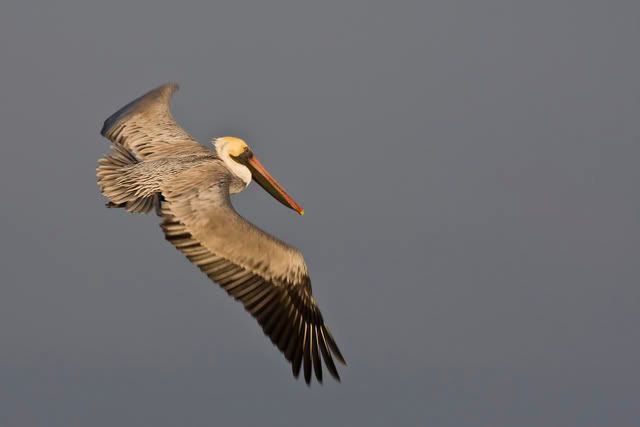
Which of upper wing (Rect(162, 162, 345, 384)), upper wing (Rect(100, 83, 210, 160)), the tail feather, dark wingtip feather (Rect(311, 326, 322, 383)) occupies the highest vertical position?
upper wing (Rect(100, 83, 210, 160))

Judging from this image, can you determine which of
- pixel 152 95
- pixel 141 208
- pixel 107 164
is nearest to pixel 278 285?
pixel 141 208

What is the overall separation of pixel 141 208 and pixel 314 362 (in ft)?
8.12

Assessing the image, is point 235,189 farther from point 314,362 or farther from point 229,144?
point 314,362

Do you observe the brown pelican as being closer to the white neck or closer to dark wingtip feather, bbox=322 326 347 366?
dark wingtip feather, bbox=322 326 347 366

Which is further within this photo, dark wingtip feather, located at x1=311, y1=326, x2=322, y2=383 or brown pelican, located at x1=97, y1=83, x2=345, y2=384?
dark wingtip feather, located at x1=311, y1=326, x2=322, y2=383

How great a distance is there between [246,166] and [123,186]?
2126 mm

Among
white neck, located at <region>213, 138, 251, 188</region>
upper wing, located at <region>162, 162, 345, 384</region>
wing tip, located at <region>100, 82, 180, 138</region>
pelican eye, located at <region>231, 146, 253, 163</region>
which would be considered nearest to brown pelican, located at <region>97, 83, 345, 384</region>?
upper wing, located at <region>162, 162, 345, 384</region>

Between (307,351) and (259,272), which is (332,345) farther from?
(259,272)

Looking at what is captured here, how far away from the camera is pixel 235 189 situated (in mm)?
15719

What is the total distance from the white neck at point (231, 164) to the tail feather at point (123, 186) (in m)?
1.03

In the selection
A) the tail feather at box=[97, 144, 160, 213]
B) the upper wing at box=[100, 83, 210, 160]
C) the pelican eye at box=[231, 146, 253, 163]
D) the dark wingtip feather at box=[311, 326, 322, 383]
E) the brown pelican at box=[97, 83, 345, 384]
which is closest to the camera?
the brown pelican at box=[97, 83, 345, 384]

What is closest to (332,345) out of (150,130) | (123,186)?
(123,186)

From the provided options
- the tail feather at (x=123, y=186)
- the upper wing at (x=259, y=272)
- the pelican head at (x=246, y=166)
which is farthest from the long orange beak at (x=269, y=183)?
the upper wing at (x=259, y=272)

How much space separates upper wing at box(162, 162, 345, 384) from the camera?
44.8ft
